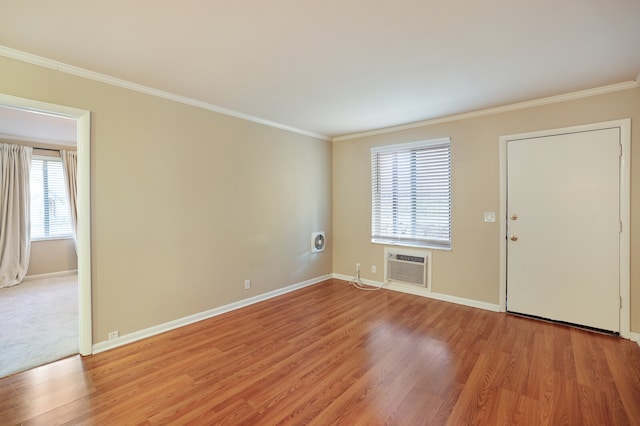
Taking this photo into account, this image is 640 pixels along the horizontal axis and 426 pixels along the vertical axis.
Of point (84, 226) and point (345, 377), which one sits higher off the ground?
point (84, 226)

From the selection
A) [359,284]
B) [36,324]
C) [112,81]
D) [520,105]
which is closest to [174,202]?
[112,81]

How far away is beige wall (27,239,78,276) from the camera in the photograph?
17.6 ft

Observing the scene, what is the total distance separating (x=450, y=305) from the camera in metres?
3.86

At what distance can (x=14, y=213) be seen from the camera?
5020 mm

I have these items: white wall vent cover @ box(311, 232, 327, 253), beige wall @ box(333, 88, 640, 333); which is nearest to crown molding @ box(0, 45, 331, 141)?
white wall vent cover @ box(311, 232, 327, 253)

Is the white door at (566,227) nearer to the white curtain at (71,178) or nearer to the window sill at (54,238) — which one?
the white curtain at (71,178)

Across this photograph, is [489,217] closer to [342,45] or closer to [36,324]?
[342,45]

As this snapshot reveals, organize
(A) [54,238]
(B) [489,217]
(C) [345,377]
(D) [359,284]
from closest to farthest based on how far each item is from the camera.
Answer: (C) [345,377]
(B) [489,217]
(D) [359,284]
(A) [54,238]

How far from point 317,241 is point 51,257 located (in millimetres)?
5120

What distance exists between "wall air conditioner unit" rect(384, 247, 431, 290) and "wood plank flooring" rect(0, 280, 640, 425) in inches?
36.5

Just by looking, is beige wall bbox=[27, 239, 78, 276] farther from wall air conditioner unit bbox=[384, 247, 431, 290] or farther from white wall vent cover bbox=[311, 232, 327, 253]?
wall air conditioner unit bbox=[384, 247, 431, 290]

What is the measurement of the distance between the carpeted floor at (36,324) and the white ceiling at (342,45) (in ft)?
8.34

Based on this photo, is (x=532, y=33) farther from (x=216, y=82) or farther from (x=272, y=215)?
(x=272, y=215)

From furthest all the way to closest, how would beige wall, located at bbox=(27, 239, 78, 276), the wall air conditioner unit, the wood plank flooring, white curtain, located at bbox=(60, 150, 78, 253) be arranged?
1. white curtain, located at bbox=(60, 150, 78, 253)
2. beige wall, located at bbox=(27, 239, 78, 276)
3. the wall air conditioner unit
4. the wood plank flooring
